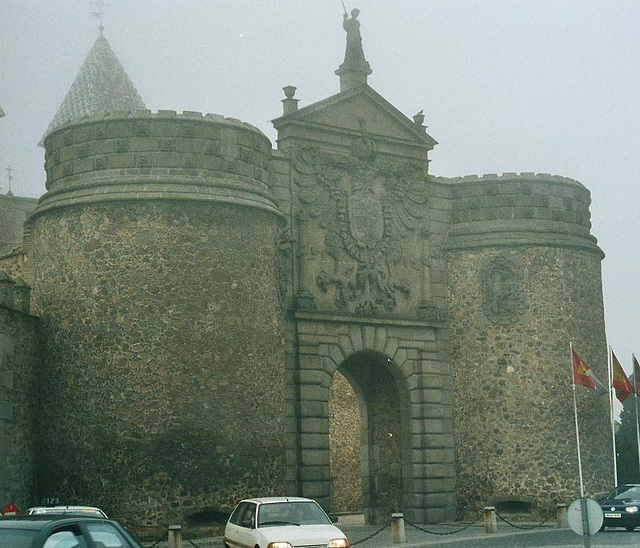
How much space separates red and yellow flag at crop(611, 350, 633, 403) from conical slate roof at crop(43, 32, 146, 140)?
28.5 metres

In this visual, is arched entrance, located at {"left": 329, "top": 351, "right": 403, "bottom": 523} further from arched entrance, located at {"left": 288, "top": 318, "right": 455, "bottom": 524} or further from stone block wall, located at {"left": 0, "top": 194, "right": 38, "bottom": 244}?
stone block wall, located at {"left": 0, "top": 194, "right": 38, "bottom": 244}

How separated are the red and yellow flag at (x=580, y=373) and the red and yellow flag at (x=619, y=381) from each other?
3.81ft

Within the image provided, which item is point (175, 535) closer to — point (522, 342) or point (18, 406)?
point (18, 406)

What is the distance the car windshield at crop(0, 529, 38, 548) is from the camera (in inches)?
369

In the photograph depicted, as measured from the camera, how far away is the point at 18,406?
25.9 meters

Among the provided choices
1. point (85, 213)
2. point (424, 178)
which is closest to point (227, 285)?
point (85, 213)

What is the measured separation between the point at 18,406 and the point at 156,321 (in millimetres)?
3455

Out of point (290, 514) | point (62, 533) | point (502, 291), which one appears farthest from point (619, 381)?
point (62, 533)

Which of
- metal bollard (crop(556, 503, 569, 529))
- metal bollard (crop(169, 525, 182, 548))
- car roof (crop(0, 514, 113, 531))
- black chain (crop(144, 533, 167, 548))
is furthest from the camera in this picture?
metal bollard (crop(556, 503, 569, 529))

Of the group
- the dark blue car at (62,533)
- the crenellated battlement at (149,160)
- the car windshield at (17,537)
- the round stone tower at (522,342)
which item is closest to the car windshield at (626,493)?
the round stone tower at (522,342)

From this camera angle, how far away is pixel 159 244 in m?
26.2

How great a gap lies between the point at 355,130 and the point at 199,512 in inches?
452

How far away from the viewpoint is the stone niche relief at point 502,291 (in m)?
33.3

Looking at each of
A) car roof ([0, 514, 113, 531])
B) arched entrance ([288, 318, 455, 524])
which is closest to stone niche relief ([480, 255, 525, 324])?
arched entrance ([288, 318, 455, 524])
